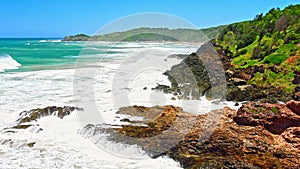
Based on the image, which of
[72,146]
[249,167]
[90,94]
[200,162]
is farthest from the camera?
[90,94]

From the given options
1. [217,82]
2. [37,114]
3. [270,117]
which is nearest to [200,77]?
[217,82]

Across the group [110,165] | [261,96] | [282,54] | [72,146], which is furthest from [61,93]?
[282,54]

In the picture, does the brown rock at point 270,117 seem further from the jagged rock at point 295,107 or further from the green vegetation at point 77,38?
the green vegetation at point 77,38

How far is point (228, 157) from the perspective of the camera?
7668 millimetres

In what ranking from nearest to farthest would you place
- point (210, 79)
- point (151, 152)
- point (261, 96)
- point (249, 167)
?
point (249, 167) → point (151, 152) → point (261, 96) → point (210, 79)

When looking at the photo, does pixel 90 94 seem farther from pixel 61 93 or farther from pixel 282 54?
pixel 282 54

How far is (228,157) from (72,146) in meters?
4.62

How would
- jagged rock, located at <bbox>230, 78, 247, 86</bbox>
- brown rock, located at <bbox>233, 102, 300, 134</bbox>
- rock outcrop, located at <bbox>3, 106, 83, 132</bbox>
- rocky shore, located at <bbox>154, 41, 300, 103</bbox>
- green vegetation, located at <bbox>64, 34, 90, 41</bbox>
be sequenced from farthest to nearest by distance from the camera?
green vegetation, located at <bbox>64, 34, 90, 41</bbox>, jagged rock, located at <bbox>230, 78, 247, 86</bbox>, rocky shore, located at <bbox>154, 41, 300, 103</bbox>, rock outcrop, located at <bbox>3, 106, 83, 132</bbox>, brown rock, located at <bbox>233, 102, 300, 134</bbox>

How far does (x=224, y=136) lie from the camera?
8328 mm

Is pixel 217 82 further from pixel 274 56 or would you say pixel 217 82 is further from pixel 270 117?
pixel 270 117

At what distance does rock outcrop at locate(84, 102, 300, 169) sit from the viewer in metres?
7.52

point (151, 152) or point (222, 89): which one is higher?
point (222, 89)

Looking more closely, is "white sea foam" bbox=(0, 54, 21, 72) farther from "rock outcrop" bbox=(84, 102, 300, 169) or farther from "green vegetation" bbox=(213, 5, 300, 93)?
"rock outcrop" bbox=(84, 102, 300, 169)

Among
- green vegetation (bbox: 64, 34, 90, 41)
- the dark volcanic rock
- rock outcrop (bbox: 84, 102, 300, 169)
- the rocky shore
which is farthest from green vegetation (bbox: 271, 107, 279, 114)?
green vegetation (bbox: 64, 34, 90, 41)
